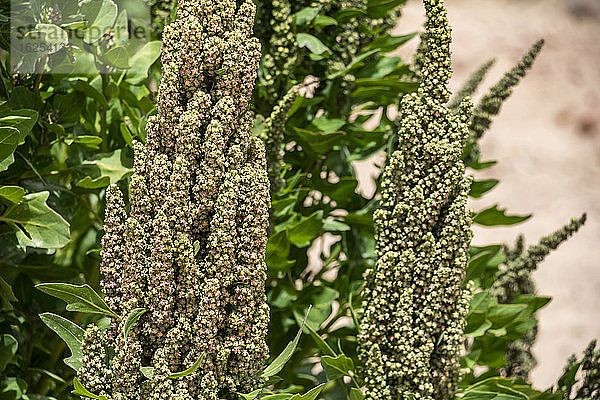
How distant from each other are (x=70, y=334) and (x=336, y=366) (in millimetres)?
379

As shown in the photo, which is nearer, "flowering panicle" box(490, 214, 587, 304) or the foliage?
the foliage

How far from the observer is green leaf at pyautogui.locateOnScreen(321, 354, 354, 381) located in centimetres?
105

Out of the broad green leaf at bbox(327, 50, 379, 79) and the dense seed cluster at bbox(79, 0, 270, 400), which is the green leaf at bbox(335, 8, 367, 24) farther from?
the dense seed cluster at bbox(79, 0, 270, 400)

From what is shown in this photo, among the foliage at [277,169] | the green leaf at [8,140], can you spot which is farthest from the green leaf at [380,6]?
the green leaf at [8,140]

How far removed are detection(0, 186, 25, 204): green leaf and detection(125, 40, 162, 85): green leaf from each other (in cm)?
30

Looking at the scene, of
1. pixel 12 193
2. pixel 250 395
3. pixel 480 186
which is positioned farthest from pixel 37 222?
pixel 480 186

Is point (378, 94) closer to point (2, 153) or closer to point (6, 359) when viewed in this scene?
point (2, 153)

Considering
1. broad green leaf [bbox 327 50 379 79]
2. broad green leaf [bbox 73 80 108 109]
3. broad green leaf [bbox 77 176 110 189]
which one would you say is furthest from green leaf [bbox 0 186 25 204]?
broad green leaf [bbox 327 50 379 79]

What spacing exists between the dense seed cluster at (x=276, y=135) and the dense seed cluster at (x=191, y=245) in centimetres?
16

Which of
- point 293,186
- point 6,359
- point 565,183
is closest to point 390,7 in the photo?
point 293,186

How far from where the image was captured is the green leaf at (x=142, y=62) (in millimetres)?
1229

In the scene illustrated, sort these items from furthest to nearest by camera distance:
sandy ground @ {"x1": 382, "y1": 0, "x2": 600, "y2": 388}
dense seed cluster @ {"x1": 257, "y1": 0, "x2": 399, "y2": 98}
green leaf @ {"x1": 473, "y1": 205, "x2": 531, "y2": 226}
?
sandy ground @ {"x1": 382, "y1": 0, "x2": 600, "y2": 388} < green leaf @ {"x1": 473, "y1": 205, "x2": 531, "y2": 226} < dense seed cluster @ {"x1": 257, "y1": 0, "x2": 399, "y2": 98}

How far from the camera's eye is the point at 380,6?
1.34 meters

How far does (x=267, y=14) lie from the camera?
1.24 metres
